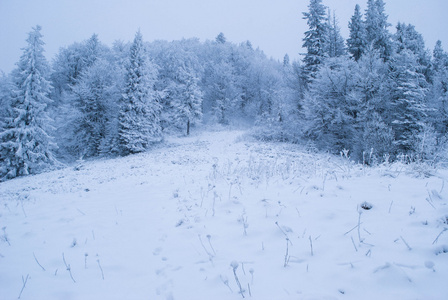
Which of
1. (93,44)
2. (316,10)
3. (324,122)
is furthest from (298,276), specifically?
(93,44)

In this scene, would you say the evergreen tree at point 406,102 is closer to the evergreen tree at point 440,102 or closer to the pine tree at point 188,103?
the evergreen tree at point 440,102

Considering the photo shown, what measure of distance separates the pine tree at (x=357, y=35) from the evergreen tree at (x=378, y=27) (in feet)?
2.86

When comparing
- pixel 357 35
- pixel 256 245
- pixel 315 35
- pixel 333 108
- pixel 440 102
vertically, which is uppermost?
pixel 357 35

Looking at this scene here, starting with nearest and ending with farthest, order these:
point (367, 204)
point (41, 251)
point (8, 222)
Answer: point (367, 204)
point (41, 251)
point (8, 222)

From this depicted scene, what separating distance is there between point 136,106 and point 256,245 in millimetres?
26698

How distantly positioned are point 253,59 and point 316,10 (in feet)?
108

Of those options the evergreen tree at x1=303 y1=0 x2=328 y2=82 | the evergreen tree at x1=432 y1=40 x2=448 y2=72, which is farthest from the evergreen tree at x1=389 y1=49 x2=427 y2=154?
the evergreen tree at x1=432 y1=40 x2=448 y2=72

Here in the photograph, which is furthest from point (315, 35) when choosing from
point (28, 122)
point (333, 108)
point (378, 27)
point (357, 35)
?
point (28, 122)

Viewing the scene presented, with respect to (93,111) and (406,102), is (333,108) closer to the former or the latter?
(406,102)

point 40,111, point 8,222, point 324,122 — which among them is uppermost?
point 40,111

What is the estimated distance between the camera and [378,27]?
3088 cm

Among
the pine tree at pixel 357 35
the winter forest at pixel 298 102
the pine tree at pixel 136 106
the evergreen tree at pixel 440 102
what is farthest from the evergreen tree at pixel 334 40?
the pine tree at pixel 136 106

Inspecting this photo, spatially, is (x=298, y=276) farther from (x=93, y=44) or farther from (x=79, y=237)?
(x=93, y=44)

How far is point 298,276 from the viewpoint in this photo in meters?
2.71
